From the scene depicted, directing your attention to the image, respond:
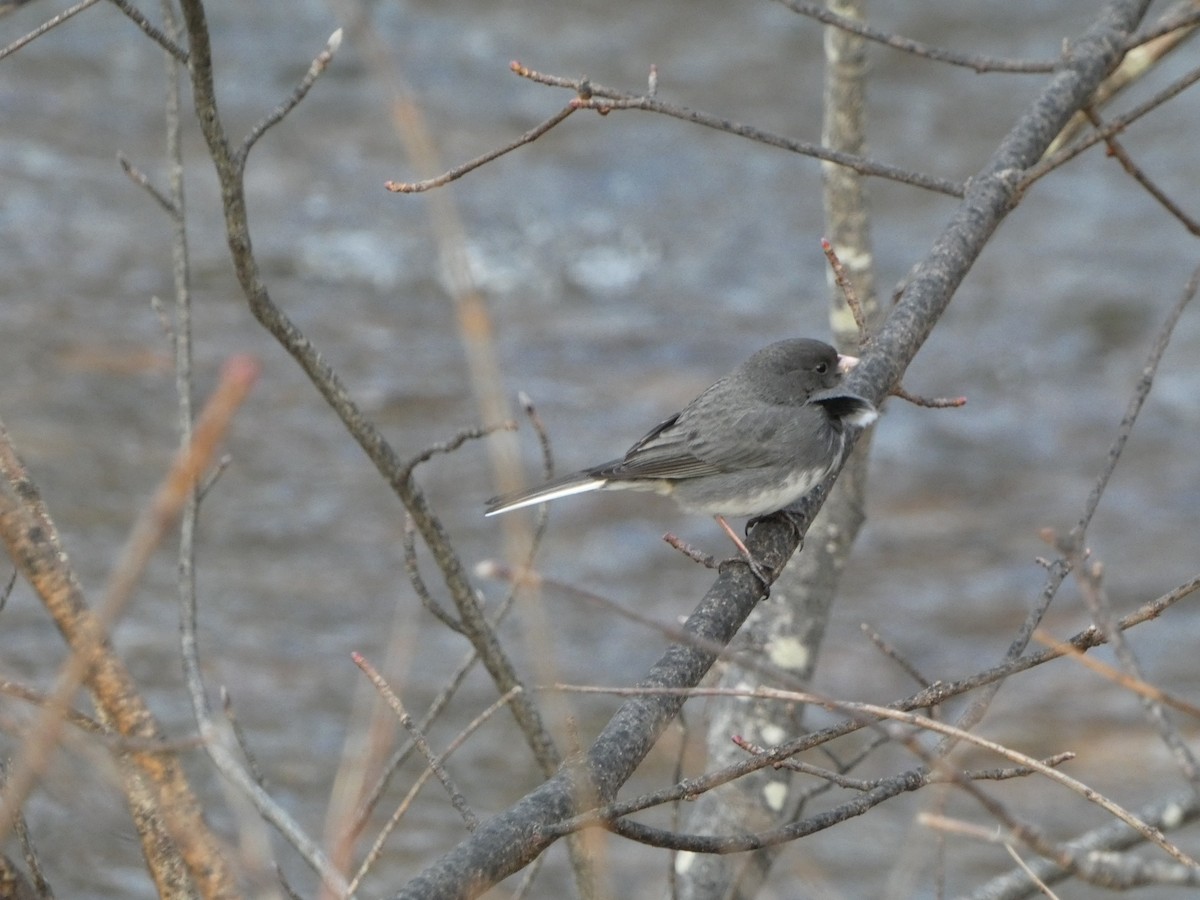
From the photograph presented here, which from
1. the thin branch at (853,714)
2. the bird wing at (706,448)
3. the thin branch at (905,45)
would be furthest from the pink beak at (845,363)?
the thin branch at (853,714)

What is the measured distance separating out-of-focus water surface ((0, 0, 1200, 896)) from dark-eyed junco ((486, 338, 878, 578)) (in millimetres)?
1148

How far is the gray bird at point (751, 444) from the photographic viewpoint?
10.9ft

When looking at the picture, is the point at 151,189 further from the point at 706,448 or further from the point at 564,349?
the point at 564,349

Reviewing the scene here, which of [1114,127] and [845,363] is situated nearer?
[1114,127]

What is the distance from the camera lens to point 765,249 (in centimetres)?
983

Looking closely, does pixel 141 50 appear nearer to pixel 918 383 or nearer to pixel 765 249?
pixel 765 249

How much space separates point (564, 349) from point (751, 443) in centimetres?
509

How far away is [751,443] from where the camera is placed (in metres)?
3.58

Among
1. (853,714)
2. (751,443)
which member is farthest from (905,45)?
(853,714)

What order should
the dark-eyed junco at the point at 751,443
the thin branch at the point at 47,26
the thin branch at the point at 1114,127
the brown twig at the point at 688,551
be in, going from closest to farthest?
the thin branch at the point at 47,26 → the brown twig at the point at 688,551 → the thin branch at the point at 1114,127 → the dark-eyed junco at the point at 751,443

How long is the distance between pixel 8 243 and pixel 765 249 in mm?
4669

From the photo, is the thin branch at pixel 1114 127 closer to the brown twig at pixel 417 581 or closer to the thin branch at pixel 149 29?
the brown twig at pixel 417 581

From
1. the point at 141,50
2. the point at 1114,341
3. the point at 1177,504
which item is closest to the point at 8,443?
the point at 1177,504

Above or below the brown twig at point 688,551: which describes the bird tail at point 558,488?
above
